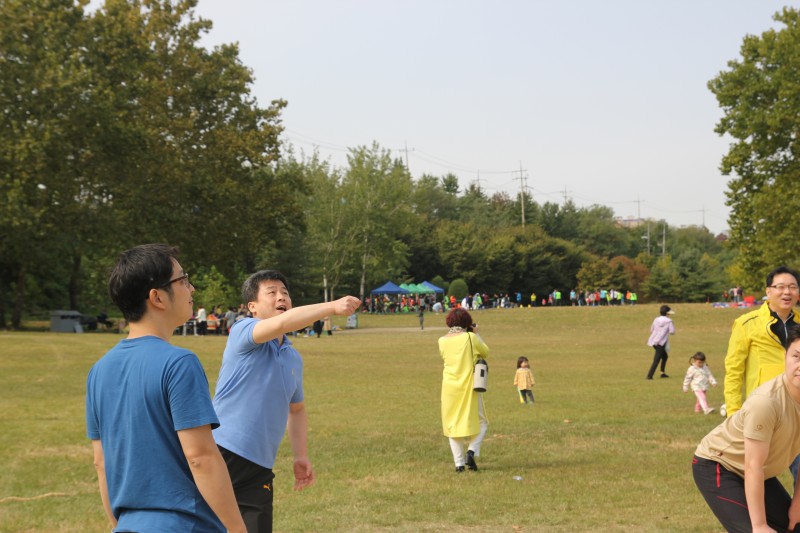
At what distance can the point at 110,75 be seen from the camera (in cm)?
4444

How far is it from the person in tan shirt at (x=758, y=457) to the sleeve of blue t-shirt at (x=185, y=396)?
2.86 metres

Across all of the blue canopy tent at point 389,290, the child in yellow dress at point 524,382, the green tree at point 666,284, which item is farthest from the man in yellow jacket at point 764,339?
the green tree at point 666,284

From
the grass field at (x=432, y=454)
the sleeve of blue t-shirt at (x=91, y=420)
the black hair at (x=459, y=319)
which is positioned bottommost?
the grass field at (x=432, y=454)

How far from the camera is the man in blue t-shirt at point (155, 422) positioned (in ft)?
11.1

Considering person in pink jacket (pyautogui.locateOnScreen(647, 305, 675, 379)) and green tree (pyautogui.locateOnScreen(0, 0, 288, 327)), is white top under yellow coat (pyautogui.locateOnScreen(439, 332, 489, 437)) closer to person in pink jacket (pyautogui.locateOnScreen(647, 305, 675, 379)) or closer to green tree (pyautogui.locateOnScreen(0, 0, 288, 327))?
person in pink jacket (pyautogui.locateOnScreen(647, 305, 675, 379))

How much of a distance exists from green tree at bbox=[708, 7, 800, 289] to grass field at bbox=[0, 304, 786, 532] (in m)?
16.0

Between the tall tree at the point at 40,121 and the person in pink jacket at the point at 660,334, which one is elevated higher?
the tall tree at the point at 40,121

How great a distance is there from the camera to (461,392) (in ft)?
37.9

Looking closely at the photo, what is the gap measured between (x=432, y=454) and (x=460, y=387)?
1.62 meters

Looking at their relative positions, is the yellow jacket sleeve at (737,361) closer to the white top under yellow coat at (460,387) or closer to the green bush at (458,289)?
the white top under yellow coat at (460,387)

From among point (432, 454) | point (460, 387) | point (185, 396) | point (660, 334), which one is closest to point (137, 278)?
point (185, 396)

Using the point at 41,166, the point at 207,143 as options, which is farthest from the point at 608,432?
the point at 207,143

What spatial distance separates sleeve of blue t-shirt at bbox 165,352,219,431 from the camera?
11.0ft

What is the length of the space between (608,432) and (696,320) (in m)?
49.0
